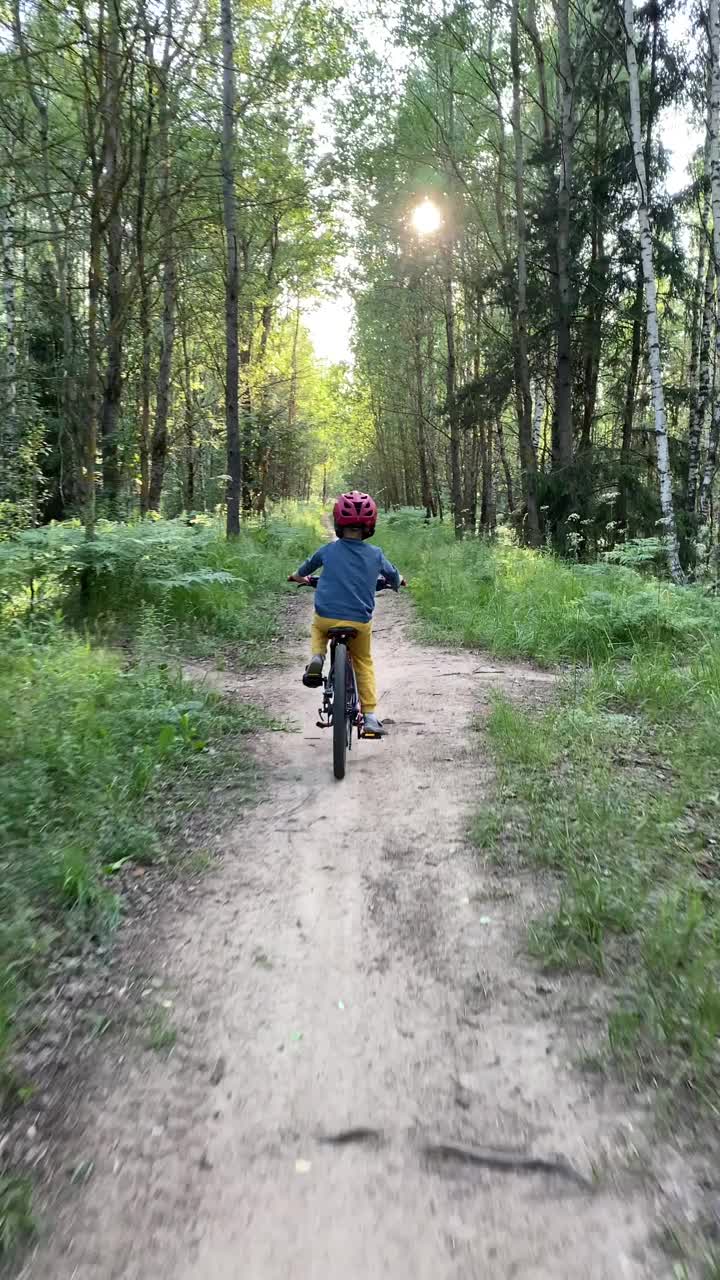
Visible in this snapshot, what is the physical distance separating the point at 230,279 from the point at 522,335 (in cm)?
596

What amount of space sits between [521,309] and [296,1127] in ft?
49.7

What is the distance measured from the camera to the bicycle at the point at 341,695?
532 centimetres

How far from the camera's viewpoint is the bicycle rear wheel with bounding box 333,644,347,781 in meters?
5.30

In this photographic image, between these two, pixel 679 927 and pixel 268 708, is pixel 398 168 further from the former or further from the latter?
pixel 679 927

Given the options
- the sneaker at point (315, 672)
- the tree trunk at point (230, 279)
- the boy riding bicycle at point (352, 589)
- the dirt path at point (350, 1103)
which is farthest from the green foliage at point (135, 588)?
the dirt path at point (350, 1103)

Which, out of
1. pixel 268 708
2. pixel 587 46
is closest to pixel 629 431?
pixel 587 46

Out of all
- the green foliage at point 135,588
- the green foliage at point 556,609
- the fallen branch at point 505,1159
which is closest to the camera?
the fallen branch at point 505,1159

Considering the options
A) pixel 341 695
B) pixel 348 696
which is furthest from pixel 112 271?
pixel 341 695

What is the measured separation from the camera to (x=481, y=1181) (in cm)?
211

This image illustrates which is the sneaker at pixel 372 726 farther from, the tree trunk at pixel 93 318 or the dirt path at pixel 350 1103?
the tree trunk at pixel 93 318

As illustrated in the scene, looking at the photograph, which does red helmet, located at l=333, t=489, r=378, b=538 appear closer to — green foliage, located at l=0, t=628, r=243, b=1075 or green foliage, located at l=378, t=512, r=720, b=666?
green foliage, located at l=0, t=628, r=243, b=1075

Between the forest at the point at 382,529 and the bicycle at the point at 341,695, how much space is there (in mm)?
542

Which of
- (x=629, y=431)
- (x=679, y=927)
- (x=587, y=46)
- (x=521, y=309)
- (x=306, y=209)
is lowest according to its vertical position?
(x=679, y=927)

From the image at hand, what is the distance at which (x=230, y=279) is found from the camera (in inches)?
559
